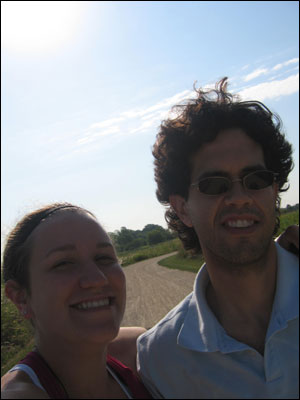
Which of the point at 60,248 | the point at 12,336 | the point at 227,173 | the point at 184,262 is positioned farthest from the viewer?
the point at 184,262

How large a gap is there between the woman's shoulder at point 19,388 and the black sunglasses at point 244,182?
62.3 inches

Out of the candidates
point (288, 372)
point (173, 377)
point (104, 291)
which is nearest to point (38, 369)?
point (104, 291)

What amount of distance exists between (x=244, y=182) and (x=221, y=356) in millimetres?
1115

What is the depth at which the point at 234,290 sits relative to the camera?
8.26ft

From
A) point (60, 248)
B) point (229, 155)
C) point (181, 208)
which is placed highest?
point (229, 155)

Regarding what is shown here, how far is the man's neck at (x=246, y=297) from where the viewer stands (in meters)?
2.36

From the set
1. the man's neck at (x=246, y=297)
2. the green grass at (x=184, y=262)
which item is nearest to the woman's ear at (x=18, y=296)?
the man's neck at (x=246, y=297)

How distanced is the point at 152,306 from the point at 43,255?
380 inches

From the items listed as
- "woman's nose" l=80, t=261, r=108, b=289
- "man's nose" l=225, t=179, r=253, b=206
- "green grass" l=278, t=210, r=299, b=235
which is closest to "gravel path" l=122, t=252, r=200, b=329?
"man's nose" l=225, t=179, r=253, b=206

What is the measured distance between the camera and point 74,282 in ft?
7.06

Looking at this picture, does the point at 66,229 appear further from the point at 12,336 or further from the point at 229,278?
the point at 12,336

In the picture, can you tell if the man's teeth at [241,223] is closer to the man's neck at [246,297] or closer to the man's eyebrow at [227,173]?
the man's neck at [246,297]

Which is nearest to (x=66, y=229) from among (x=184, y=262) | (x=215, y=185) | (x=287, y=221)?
(x=215, y=185)

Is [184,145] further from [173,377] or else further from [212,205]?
[173,377]
